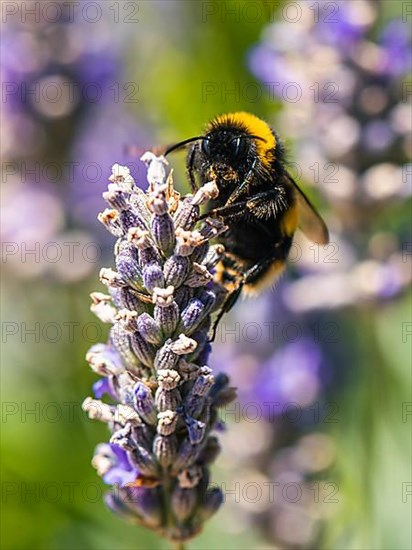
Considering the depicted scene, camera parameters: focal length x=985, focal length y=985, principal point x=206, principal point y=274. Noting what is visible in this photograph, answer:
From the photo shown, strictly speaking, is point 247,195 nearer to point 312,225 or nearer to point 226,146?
point 226,146

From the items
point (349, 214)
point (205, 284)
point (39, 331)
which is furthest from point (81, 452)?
point (205, 284)

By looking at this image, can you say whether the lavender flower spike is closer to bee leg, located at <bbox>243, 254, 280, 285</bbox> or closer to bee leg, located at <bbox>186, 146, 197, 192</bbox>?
bee leg, located at <bbox>186, 146, 197, 192</bbox>

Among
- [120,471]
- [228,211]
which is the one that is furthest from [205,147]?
[120,471]

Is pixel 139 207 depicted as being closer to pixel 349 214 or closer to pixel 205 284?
pixel 205 284

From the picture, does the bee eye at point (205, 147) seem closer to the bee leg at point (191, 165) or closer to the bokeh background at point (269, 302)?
the bee leg at point (191, 165)

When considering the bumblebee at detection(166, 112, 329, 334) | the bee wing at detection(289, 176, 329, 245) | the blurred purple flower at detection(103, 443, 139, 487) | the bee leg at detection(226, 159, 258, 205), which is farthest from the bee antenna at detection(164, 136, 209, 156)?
the blurred purple flower at detection(103, 443, 139, 487)
